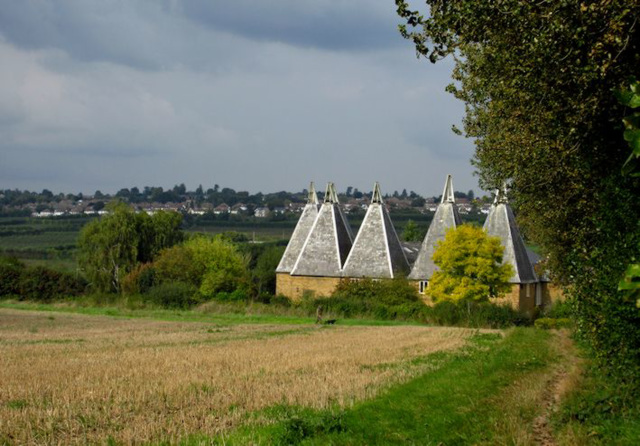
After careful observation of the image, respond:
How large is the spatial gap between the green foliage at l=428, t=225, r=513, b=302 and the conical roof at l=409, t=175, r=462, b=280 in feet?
25.1

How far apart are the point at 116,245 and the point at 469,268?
5146cm

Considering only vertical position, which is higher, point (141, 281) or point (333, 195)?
point (333, 195)

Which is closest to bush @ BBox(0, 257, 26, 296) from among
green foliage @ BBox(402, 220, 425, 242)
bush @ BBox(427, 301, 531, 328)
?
bush @ BBox(427, 301, 531, 328)

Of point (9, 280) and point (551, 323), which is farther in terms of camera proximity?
point (9, 280)

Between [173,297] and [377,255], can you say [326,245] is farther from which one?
[173,297]

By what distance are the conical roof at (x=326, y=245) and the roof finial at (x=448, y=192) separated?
8970mm

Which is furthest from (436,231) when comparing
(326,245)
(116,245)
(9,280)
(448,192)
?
(116,245)

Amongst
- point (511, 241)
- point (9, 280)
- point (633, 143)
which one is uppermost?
point (633, 143)

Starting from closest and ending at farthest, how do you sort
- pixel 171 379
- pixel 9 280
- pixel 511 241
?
1. pixel 171 379
2. pixel 511 241
3. pixel 9 280

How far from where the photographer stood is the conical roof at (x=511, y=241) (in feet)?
195

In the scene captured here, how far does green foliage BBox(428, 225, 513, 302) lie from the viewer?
50750 mm

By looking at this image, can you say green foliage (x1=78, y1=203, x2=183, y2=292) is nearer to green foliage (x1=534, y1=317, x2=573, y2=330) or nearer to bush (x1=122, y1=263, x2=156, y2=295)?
bush (x1=122, y1=263, x2=156, y2=295)

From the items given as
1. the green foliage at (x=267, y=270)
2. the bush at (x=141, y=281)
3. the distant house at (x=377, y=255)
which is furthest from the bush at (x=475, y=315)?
the green foliage at (x=267, y=270)

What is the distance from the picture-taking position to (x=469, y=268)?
5112cm
